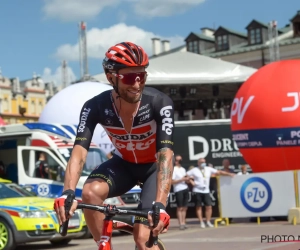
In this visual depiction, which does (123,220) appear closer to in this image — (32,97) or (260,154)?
(260,154)

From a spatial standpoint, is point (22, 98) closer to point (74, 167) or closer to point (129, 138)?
point (129, 138)

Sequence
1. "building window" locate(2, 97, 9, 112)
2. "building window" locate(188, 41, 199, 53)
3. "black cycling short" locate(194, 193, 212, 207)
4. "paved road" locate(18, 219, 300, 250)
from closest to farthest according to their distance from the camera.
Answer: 1. "paved road" locate(18, 219, 300, 250)
2. "black cycling short" locate(194, 193, 212, 207)
3. "building window" locate(188, 41, 199, 53)
4. "building window" locate(2, 97, 9, 112)

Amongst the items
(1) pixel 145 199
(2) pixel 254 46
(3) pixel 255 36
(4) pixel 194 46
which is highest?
(4) pixel 194 46

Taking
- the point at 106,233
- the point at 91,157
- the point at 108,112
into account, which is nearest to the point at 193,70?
the point at 91,157

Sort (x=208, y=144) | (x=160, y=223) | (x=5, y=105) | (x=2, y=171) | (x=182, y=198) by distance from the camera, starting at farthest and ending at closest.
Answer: (x=5, y=105) → (x=208, y=144) → (x=2, y=171) → (x=182, y=198) → (x=160, y=223)

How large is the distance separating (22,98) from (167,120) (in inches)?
3611

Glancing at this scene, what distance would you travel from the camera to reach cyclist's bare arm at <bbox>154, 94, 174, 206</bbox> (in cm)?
477

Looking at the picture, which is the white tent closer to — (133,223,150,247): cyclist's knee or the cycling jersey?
the cycling jersey

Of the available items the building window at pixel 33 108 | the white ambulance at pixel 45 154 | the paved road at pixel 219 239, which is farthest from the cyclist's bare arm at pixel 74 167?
the building window at pixel 33 108

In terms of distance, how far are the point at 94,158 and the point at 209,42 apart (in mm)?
47815

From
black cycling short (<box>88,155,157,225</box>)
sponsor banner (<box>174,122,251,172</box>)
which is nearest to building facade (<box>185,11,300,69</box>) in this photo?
sponsor banner (<box>174,122,251,172</box>)

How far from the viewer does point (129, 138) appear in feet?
17.3

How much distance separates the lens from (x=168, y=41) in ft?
259

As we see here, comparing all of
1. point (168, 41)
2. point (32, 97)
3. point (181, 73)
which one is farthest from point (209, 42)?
point (32, 97)
